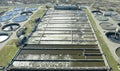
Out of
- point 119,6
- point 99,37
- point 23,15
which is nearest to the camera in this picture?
point 99,37

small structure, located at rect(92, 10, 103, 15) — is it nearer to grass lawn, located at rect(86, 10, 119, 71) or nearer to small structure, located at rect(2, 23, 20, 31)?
grass lawn, located at rect(86, 10, 119, 71)

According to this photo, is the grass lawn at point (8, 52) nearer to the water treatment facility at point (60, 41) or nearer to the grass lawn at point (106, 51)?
the water treatment facility at point (60, 41)

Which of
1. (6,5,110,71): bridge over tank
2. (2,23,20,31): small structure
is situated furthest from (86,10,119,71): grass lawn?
(2,23,20,31): small structure

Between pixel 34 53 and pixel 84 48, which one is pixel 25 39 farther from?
pixel 84 48

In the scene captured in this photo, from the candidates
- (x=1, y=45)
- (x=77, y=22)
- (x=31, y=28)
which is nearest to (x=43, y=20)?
(x=31, y=28)

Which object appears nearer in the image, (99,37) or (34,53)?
(34,53)

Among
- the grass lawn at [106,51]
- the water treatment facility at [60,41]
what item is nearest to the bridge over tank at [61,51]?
the water treatment facility at [60,41]
